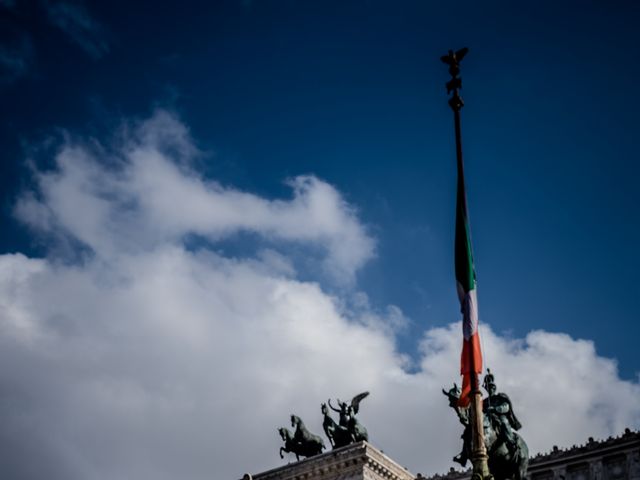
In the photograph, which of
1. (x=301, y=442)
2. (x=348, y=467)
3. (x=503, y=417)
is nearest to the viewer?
(x=503, y=417)

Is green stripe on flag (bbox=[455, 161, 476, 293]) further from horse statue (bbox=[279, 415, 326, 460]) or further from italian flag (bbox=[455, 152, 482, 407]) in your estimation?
horse statue (bbox=[279, 415, 326, 460])

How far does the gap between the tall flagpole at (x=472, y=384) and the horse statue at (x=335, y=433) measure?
34724 millimetres

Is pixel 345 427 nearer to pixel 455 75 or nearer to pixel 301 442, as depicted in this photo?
pixel 301 442

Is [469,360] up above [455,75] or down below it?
below

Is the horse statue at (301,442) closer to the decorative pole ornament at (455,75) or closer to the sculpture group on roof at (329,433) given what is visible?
the sculpture group on roof at (329,433)

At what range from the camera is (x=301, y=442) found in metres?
47.6

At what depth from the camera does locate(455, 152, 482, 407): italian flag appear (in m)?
12.3

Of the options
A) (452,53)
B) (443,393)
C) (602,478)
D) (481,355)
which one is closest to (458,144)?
(452,53)

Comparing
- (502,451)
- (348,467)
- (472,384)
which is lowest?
(472,384)

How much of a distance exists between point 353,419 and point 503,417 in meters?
29.3

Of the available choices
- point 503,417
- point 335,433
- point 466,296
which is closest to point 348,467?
point 335,433

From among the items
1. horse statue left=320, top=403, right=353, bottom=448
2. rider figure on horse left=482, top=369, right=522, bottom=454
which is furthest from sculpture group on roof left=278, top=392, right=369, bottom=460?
rider figure on horse left=482, top=369, right=522, bottom=454

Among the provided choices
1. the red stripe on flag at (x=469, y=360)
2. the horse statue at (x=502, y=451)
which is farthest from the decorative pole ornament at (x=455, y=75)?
the horse statue at (x=502, y=451)

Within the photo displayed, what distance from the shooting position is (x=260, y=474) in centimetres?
4697
